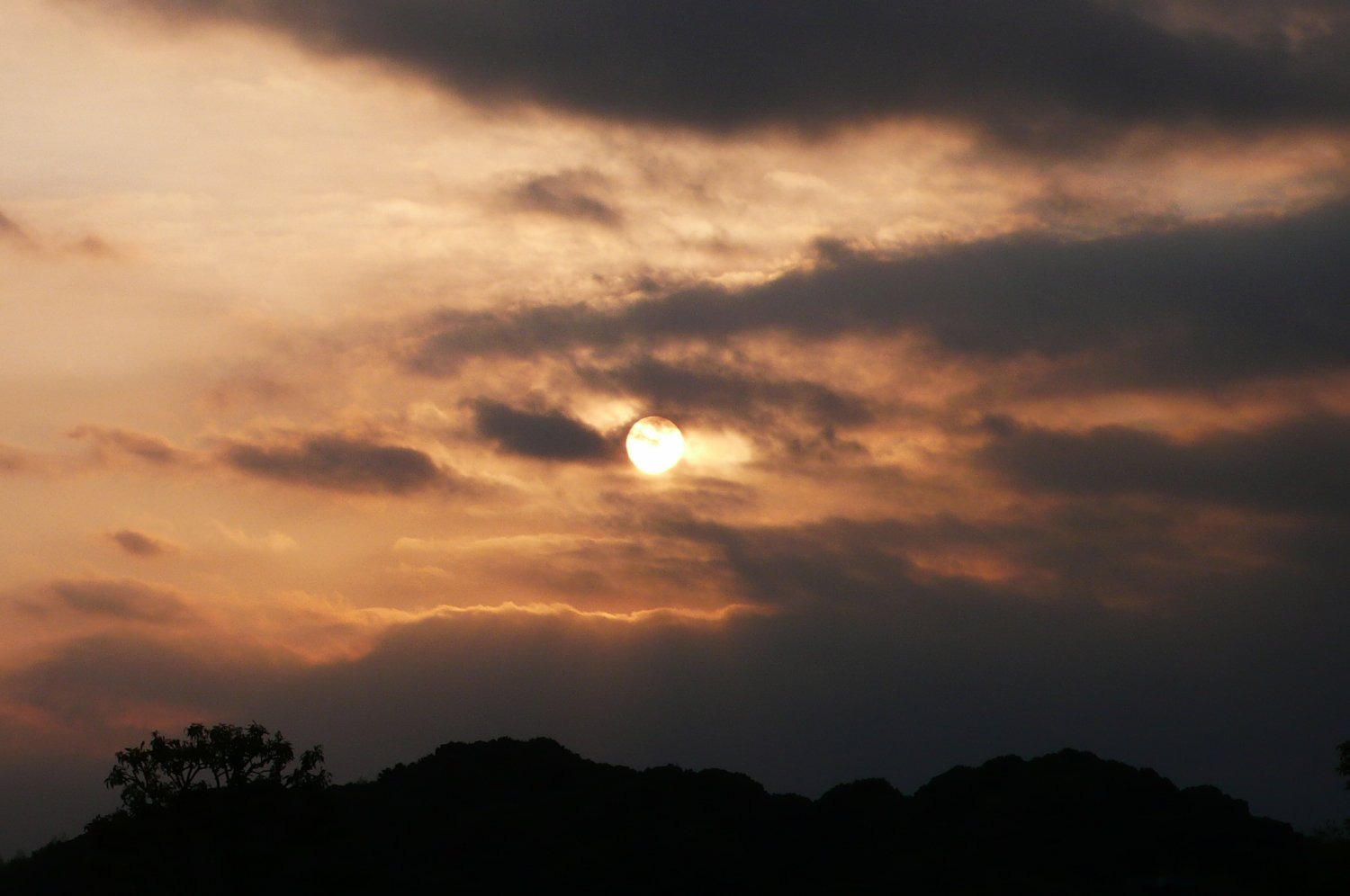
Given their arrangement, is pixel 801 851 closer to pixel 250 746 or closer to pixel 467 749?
pixel 467 749

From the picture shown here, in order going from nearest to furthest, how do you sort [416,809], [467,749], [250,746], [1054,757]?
1. [250,746]
2. [1054,757]
3. [416,809]
4. [467,749]

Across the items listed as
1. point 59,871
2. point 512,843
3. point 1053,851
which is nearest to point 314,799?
point 512,843

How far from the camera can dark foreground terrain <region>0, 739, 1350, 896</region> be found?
250ft

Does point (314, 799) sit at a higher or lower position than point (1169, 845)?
higher

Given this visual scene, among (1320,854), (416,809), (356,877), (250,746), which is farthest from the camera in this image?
(416,809)

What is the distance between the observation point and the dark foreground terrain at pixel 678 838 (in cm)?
7625

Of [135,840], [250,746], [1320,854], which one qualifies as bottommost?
[1320,854]

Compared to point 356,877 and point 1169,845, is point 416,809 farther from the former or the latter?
point 1169,845

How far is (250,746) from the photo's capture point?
2857 inches

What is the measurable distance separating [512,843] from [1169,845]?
1892 inches

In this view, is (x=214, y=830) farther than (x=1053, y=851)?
No

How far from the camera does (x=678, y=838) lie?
92.1 meters

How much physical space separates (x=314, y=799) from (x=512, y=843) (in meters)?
21.2

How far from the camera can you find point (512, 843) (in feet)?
306
